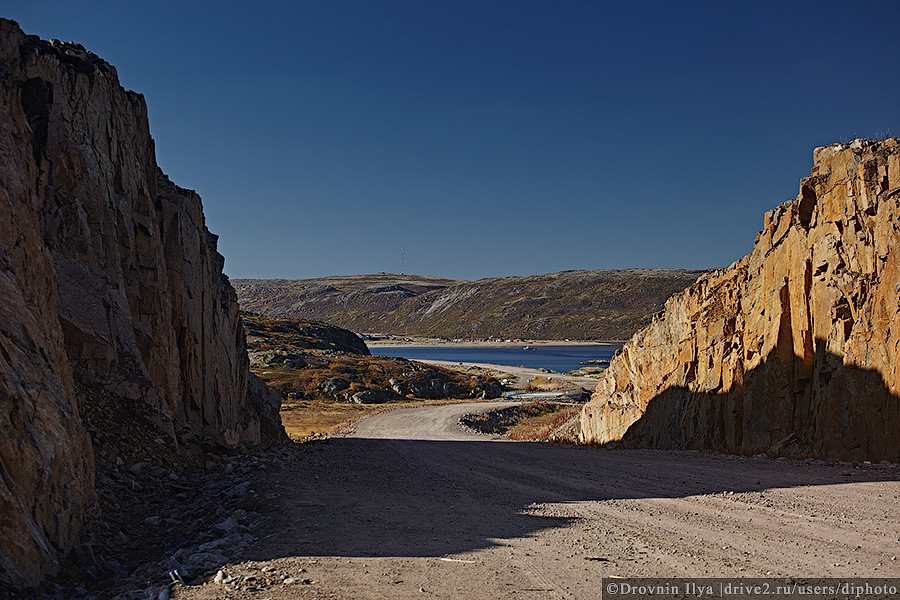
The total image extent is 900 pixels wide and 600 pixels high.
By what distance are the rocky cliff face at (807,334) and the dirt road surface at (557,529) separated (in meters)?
1.78

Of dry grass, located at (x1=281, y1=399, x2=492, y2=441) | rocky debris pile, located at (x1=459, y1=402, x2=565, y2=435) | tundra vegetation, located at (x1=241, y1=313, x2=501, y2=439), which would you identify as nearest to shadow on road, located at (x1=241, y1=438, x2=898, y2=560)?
dry grass, located at (x1=281, y1=399, x2=492, y2=441)

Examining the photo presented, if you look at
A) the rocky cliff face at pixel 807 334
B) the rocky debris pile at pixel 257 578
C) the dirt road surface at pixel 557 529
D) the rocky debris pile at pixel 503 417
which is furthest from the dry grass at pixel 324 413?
the rocky debris pile at pixel 257 578

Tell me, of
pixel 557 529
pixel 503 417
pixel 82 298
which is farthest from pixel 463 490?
pixel 503 417

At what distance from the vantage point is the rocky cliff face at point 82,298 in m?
8.00

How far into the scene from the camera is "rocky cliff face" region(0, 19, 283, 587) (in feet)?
26.2

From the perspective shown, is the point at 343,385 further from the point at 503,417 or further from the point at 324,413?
the point at 503,417

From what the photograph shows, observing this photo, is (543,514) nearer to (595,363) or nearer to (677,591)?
(677,591)

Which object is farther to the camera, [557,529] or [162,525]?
[162,525]

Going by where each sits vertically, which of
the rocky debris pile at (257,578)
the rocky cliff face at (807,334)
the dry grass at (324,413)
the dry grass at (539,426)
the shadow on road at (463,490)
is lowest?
the dry grass at (324,413)

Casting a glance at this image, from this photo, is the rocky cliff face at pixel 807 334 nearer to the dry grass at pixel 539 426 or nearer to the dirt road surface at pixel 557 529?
the dirt road surface at pixel 557 529

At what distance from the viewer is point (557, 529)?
9406 mm

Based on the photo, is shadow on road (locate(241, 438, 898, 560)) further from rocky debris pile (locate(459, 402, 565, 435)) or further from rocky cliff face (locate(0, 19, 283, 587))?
rocky debris pile (locate(459, 402, 565, 435))

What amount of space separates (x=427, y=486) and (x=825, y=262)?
478 inches

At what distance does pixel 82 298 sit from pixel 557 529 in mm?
10527
